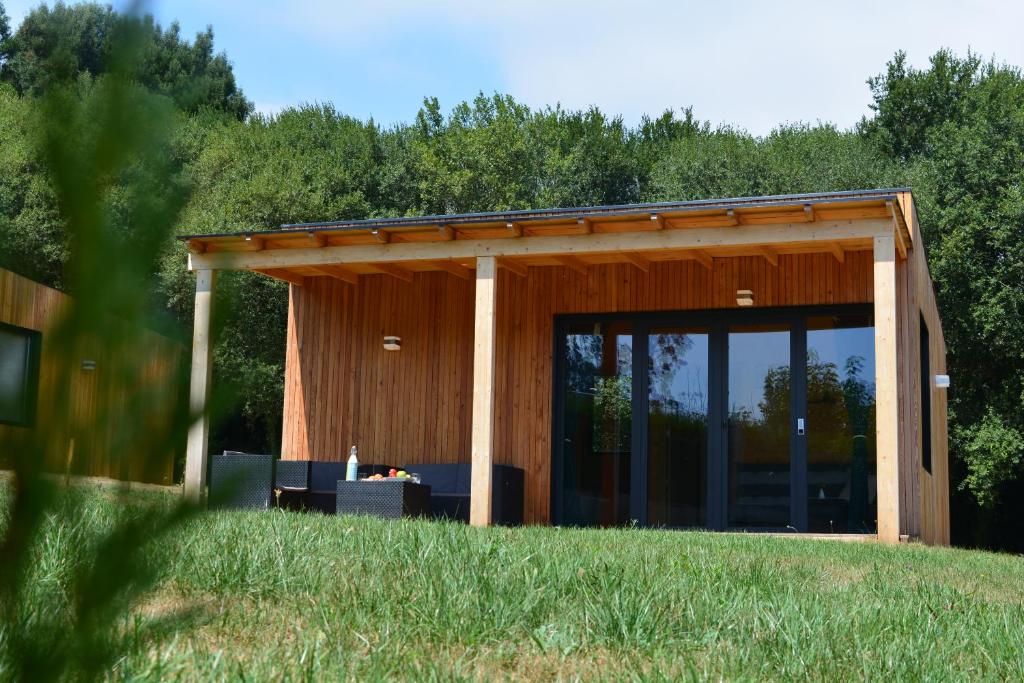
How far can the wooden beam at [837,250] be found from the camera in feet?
31.2

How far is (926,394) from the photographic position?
11.5 m

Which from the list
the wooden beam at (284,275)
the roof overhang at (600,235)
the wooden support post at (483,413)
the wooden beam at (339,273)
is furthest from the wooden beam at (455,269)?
the wooden beam at (284,275)

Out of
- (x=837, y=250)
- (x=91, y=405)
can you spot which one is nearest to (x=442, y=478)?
(x=837, y=250)

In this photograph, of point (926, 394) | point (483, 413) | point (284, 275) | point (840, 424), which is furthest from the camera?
point (284, 275)

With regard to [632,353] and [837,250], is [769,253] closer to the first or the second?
[837,250]

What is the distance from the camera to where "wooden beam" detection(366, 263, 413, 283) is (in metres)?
11.1

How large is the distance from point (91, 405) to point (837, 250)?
967cm

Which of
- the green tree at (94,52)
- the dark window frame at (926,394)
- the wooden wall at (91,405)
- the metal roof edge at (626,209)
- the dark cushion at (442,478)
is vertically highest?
the metal roof edge at (626,209)

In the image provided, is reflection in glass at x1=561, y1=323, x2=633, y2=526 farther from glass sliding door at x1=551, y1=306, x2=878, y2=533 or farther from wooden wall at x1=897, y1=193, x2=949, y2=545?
wooden wall at x1=897, y1=193, x2=949, y2=545

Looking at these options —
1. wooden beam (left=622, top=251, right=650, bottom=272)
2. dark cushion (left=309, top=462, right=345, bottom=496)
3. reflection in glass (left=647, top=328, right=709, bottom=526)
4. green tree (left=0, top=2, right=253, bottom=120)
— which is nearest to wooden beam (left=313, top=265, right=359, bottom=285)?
dark cushion (left=309, top=462, right=345, bottom=496)

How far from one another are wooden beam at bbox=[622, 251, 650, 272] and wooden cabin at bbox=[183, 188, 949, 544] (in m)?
0.03

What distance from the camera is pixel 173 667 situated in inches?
94.5

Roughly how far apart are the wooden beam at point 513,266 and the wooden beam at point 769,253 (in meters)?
2.41

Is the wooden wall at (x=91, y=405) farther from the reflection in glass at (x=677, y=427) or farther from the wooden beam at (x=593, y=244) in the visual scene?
the reflection in glass at (x=677, y=427)
